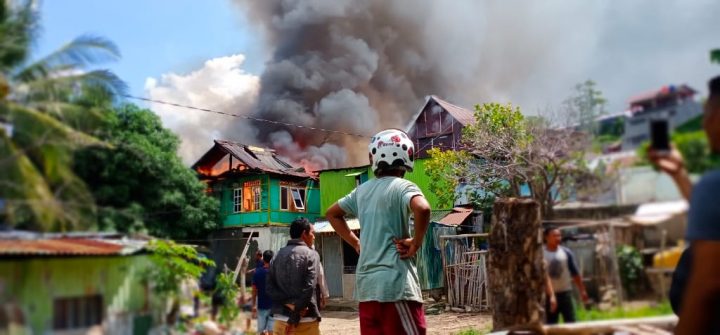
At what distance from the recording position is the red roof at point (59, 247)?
2.12 metres

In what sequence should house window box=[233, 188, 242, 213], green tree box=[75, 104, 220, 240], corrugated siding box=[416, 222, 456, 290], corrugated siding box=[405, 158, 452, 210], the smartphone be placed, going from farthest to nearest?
corrugated siding box=[405, 158, 452, 210] < corrugated siding box=[416, 222, 456, 290] < house window box=[233, 188, 242, 213] < green tree box=[75, 104, 220, 240] < the smartphone

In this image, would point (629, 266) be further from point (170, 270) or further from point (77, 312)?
point (77, 312)

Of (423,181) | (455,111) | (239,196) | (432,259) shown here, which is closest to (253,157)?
(239,196)

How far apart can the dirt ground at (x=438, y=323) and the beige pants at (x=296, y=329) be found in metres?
6.38

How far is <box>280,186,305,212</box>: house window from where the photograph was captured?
24.7 ft

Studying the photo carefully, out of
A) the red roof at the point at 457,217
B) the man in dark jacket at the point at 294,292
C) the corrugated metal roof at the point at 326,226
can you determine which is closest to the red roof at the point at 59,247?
the man in dark jacket at the point at 294,292

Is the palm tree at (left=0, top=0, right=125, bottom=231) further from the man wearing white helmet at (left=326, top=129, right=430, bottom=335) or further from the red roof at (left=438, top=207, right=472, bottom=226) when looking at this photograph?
the red roof at (left=438, top=207, right=472, bottom=226)

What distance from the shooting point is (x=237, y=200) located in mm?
3666

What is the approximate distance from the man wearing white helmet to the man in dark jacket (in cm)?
159

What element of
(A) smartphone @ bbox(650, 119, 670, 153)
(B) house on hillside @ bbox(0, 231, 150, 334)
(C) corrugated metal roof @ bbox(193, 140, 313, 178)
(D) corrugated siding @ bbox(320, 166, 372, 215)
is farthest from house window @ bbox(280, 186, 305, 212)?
(D) corrugated siding @ bbox(320, 166, 372, 215)

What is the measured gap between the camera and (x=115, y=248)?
7.88 ft

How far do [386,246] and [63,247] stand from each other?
2.37 meters

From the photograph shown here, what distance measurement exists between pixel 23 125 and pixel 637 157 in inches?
A: 86.4

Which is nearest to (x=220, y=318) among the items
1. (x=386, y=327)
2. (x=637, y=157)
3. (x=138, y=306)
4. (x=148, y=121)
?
(x=138, y=306)
